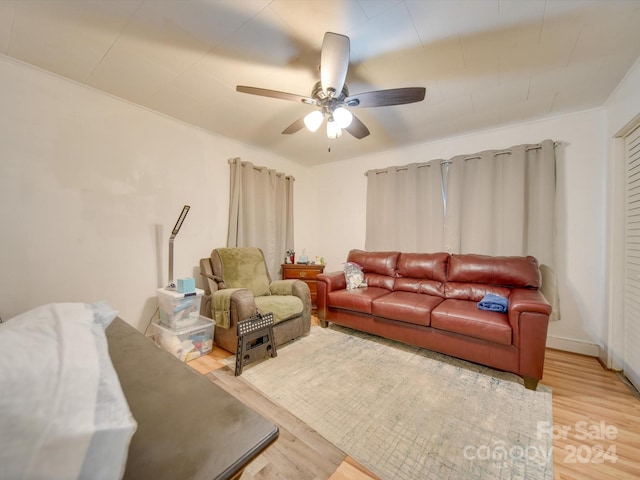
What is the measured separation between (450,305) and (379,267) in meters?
1.06

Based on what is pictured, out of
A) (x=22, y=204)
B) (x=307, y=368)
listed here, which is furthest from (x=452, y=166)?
(x=22, y=204)

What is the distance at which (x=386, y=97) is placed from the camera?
1736mm

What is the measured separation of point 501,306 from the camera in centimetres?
225

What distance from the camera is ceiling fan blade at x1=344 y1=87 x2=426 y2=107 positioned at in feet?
5.42

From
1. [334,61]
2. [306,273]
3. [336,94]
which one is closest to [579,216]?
[336,94]

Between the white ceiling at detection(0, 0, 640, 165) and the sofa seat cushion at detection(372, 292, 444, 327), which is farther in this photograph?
the sofa seat cushion at detection(372, 292, 444, 327)

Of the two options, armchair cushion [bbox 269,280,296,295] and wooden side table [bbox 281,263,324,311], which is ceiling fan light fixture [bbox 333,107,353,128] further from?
wooden side table [bbox 281,263,324,311]

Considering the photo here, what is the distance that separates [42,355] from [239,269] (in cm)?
241

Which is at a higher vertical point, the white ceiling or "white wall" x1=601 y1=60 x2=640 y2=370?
the white ceiling

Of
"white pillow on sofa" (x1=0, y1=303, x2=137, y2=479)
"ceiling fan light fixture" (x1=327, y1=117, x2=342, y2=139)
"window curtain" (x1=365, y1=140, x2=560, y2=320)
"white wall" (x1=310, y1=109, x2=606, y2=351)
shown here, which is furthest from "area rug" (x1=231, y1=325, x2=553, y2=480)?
"ceiling fan light fixture" (x1=327, y1=117, x2=342, y2=139)

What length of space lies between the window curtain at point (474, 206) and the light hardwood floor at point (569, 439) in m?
0.89

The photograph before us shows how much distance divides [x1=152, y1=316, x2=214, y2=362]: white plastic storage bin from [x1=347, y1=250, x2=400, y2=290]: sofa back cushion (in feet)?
6.61

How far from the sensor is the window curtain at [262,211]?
3318 mm

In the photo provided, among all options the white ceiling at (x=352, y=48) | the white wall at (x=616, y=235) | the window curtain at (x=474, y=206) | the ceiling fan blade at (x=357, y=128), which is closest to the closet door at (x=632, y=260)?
the white wall at (x=616, y=235)
